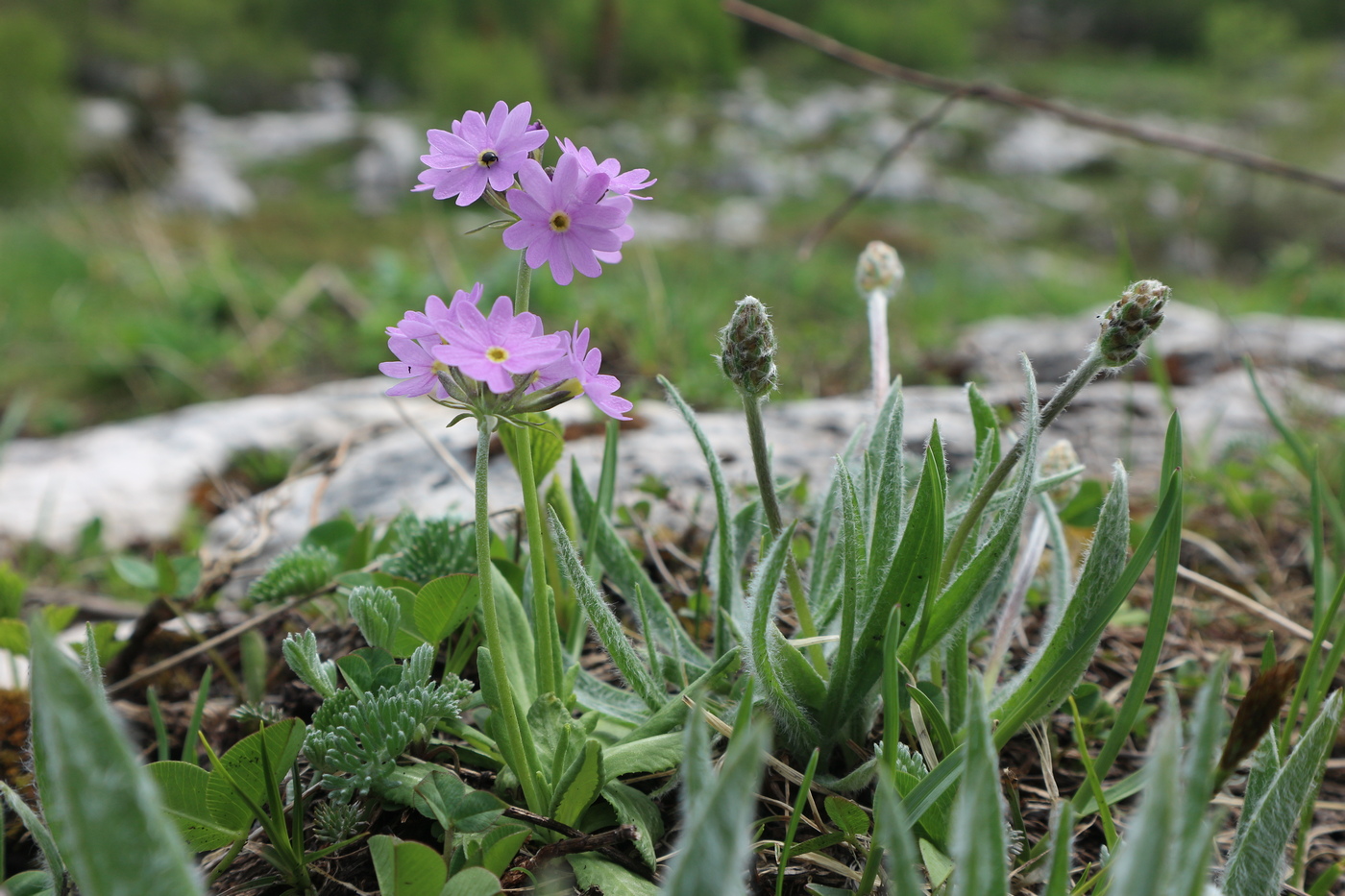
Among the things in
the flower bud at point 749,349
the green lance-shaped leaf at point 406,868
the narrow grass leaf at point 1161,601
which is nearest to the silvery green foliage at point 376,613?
the green lance-shaped leaf at point 406,868

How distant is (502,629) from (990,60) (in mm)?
58314

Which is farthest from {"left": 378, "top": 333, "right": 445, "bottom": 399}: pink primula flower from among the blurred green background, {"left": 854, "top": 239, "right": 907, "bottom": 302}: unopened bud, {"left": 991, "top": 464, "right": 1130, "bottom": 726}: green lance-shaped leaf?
the blurred green background

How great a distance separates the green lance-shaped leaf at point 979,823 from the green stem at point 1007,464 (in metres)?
0.33

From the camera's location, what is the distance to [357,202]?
71.3 ft

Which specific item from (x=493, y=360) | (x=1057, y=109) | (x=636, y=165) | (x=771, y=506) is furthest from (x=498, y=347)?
(x=636, y=165)

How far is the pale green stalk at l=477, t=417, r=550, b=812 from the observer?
0.74 m

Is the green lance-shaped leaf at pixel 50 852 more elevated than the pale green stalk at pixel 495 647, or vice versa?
the pale green stalk at pixel 495 647

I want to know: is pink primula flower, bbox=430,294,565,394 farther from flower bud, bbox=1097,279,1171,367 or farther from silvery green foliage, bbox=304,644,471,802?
flower bud, bbox=1097,279,1171,367

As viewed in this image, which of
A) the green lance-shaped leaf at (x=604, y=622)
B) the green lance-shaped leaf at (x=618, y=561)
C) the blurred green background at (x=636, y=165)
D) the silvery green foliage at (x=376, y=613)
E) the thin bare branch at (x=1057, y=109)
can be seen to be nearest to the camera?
the green lance-shaped leaf at (x=604, y=622)

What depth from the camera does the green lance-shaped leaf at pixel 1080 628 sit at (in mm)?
845

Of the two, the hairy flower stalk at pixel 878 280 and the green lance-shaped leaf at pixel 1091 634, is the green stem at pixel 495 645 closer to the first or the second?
the green lance-shaped leaf at pixel 1091 634

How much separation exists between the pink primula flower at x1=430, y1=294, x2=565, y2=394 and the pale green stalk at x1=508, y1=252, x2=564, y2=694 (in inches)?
1.0

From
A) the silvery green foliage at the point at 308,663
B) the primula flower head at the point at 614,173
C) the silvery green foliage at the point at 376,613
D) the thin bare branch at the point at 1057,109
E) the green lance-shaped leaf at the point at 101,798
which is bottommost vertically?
the green lance-shaped leaf at the point at 101,798

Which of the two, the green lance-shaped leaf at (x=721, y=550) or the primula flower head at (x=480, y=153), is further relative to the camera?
the green lance-shaped leaf at (x=721, y=550)
